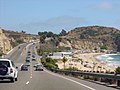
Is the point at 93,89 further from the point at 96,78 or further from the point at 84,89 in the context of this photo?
the point at 96,78

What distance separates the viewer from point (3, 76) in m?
29.7

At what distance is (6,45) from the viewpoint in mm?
163500

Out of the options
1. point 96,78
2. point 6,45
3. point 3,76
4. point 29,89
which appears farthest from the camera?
point 6,45

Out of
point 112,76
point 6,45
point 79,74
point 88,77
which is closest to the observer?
point 112,76

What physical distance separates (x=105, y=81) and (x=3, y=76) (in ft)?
26.2

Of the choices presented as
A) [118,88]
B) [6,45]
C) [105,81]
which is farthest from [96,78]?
[6,45]

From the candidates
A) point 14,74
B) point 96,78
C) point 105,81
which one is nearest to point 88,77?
point 96,78

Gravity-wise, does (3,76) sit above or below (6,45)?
below

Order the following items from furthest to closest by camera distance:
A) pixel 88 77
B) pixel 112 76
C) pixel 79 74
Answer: pixel 79 74
pixel 88 77
pixel 112 76

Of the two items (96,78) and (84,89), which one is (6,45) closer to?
(96,78)

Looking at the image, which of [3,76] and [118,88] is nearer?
[118,88]

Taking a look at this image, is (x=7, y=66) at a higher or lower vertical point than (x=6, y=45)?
lower

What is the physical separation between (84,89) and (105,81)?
804cm

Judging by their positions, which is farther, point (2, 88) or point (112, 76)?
point (112, 76)
